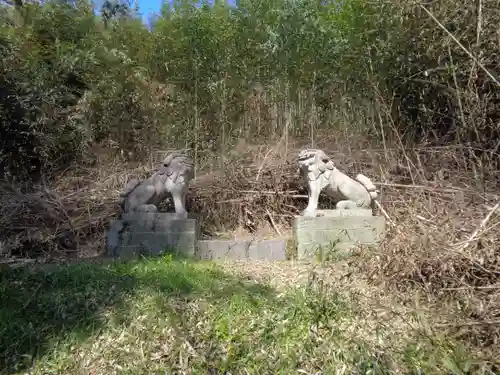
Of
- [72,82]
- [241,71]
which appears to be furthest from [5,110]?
[241,71]

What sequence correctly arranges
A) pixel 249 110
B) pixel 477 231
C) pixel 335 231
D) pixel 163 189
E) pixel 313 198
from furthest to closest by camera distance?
pixel 249 110
pixel 163 189
pixel 313 198
pixel 335 231
pixel 477 231

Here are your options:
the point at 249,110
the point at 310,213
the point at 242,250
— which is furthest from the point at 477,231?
the point at 249,110

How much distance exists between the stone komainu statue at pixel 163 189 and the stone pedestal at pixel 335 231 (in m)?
1.05

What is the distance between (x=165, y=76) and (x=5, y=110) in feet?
7.81

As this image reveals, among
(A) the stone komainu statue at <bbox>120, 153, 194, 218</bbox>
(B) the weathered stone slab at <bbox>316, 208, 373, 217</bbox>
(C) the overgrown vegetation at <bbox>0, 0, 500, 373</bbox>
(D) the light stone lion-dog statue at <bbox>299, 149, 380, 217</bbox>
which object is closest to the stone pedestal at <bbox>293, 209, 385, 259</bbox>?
(B) the weathered stone slab at <bbox>316, 208, 373, 217</bbox>

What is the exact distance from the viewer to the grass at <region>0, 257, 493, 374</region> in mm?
2400

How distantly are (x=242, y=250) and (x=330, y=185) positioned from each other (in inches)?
38.0

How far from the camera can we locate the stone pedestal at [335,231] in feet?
13.6

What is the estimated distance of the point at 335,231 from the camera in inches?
163

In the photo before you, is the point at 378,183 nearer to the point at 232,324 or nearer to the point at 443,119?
the point at 443,119

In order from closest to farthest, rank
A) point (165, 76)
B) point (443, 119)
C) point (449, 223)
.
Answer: point (449, 223)
point (443, 119)
point (165, 76)

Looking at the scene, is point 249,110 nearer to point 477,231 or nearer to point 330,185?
point 330,185

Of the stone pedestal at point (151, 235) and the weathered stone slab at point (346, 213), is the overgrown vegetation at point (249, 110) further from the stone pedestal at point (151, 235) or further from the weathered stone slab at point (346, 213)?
the stone pedestal at point (151, 235)

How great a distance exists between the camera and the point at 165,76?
7430 millimetres
